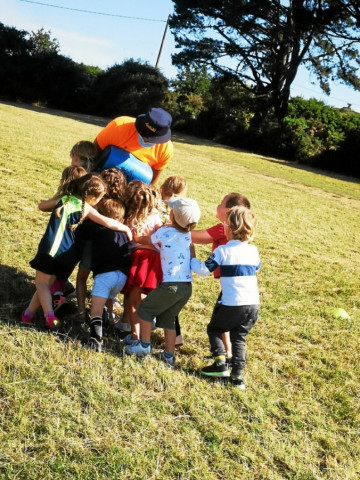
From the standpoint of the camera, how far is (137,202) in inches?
148

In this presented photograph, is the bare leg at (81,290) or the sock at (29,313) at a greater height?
the bare leg at (81,290)

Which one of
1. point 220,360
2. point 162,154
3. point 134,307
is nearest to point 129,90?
point 162,154

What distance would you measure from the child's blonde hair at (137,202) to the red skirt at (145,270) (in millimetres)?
244

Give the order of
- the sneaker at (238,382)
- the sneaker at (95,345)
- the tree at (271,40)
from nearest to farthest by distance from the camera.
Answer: the sneaker at (238,382) < the sneaker at (95,345) < the tree at (271,40)

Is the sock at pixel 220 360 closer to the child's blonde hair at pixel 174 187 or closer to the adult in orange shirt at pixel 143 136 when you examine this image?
the child's blonde hair at pixel 174 187

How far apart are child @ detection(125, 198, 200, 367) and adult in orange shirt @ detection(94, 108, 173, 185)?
2.94ft

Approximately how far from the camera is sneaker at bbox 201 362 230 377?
3387 millimetres

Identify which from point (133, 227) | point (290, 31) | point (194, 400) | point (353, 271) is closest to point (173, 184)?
point (133, 227)

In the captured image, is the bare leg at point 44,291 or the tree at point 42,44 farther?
the tree at point 42,44

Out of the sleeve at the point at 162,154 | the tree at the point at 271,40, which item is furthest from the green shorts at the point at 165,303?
the tree at the point at 271,40

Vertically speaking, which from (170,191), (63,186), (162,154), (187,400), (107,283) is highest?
(162,154)

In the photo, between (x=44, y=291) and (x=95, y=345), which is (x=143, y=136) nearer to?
(x=44, y=291)

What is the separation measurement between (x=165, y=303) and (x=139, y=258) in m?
0.43

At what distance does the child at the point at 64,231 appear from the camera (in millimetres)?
3625
